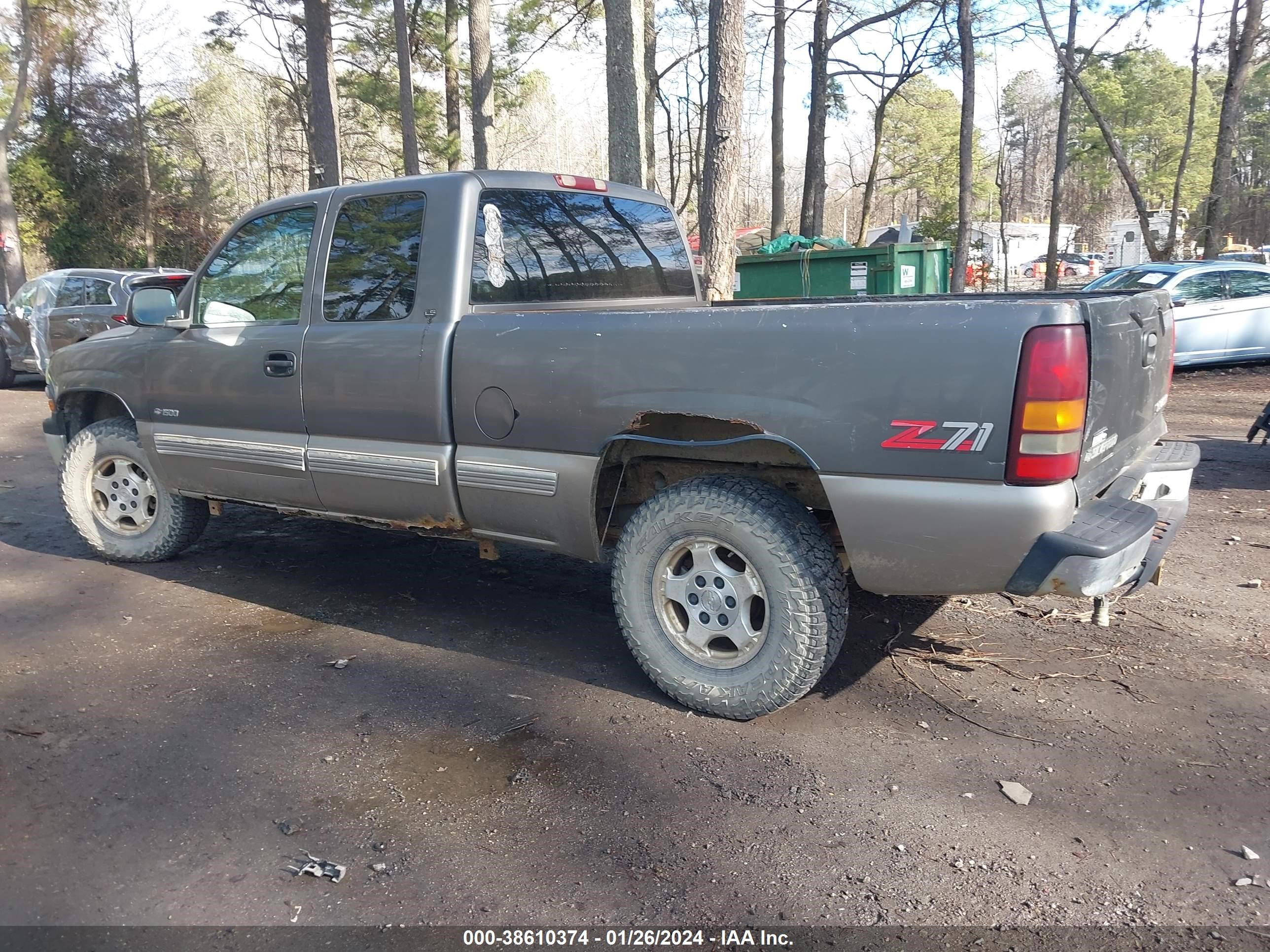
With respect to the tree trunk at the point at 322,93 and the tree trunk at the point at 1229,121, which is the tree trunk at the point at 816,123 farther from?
the tree trunk at the point at 322,93

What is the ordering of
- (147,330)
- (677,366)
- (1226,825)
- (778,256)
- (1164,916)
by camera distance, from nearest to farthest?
(1164,916) < (1226,825) < (677,366) < (147,330) < (778,256)

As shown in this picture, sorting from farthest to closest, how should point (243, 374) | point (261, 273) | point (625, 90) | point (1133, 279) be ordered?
point (1133, 279) → point (625, 90) → point (261, 273) → point (243, 374)

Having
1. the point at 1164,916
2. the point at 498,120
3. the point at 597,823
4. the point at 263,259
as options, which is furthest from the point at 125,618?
the point at 498,120

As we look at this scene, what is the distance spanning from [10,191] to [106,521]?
2365 centimetres

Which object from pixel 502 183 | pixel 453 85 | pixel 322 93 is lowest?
pixel 502 183

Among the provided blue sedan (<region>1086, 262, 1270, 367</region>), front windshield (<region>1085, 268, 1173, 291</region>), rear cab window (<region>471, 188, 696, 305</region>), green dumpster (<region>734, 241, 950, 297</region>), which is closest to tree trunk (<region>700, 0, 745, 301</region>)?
green dumpster (<region>734, 241, 950, 297</region>)

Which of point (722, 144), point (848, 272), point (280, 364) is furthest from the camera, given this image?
point (848, 272)

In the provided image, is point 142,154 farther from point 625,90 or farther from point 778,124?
point 625,90

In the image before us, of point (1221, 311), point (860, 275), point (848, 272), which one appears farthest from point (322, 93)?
point (1221, 311)

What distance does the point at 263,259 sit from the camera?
4840 millimetres

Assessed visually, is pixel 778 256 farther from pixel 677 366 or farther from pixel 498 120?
pixel 498 120

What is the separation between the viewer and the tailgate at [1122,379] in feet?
9.89

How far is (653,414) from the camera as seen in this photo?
11.7ft

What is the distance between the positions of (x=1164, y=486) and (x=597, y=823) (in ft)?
8.42
